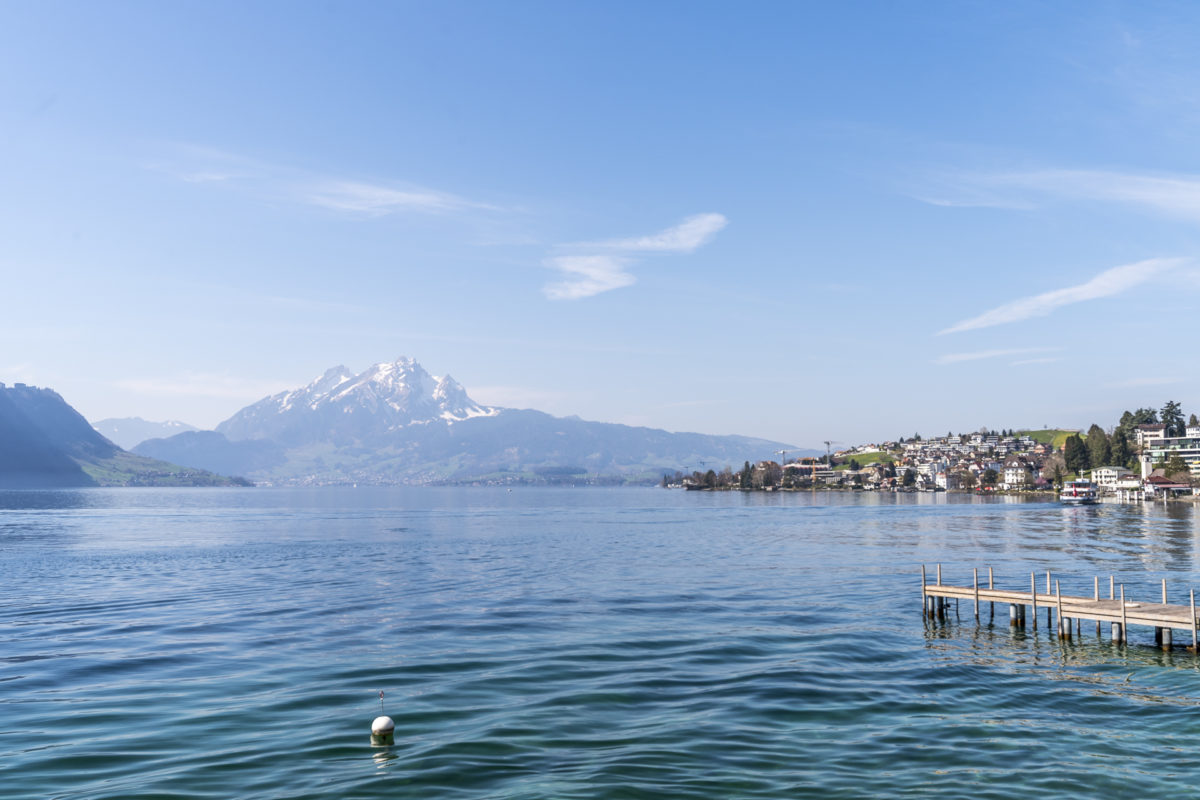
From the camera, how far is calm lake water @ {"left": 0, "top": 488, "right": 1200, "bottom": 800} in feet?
80.7

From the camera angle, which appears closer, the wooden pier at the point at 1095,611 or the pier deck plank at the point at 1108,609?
the pier deck plank at the point at 1108,609

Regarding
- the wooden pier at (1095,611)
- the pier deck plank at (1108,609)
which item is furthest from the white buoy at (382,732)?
the pier deck plank at (1108,609)

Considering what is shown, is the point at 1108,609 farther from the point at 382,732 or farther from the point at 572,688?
the point at 382,732

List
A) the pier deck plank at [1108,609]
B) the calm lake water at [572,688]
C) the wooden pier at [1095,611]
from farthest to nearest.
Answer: the wooden pier at [1095,611] < the pier deck plank at [1108,609] < the calm lake water at [572,688]

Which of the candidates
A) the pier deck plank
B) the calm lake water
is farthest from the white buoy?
the pier deck plank

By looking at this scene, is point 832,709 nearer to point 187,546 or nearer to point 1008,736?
point 1008,736

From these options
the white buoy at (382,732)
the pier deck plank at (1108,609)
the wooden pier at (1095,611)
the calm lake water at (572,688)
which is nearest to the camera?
the calm lake water at (572,688)

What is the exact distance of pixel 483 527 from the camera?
14175 cm

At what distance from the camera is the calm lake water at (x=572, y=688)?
24.6 metres

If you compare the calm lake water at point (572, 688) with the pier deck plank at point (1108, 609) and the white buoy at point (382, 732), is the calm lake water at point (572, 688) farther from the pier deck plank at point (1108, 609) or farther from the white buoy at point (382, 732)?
the pier deck plank at point (1108, 609)

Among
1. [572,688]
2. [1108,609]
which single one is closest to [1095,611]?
[1108,609]

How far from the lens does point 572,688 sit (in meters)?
33.9

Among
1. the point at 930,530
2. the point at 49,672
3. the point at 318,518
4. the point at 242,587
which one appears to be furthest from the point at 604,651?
the point at 318,518

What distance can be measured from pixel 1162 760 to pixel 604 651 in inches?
908
